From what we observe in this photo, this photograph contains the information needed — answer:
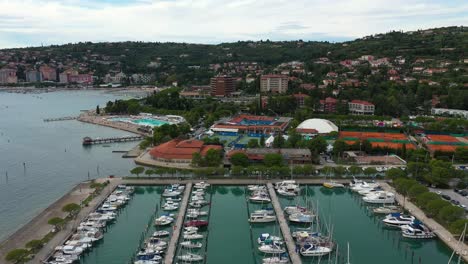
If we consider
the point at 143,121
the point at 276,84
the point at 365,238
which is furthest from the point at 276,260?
the point at 276,84

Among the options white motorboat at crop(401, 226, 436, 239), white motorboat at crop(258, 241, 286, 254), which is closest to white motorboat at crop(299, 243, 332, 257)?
white motorboat at crop(258, 241, 286, 254)

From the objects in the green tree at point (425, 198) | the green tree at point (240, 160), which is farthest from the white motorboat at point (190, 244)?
the green tree at point (425, 198)

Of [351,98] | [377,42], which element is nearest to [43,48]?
[377,42]

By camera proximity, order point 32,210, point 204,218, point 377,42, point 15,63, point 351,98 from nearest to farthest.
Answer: point 204,218, point 32,210, point 351,98, point 377,42, point 15,63

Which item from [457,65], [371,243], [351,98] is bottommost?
[371,243]

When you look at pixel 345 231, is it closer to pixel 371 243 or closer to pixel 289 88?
pixel 371 243

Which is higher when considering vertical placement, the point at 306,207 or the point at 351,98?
the point at 351,98
